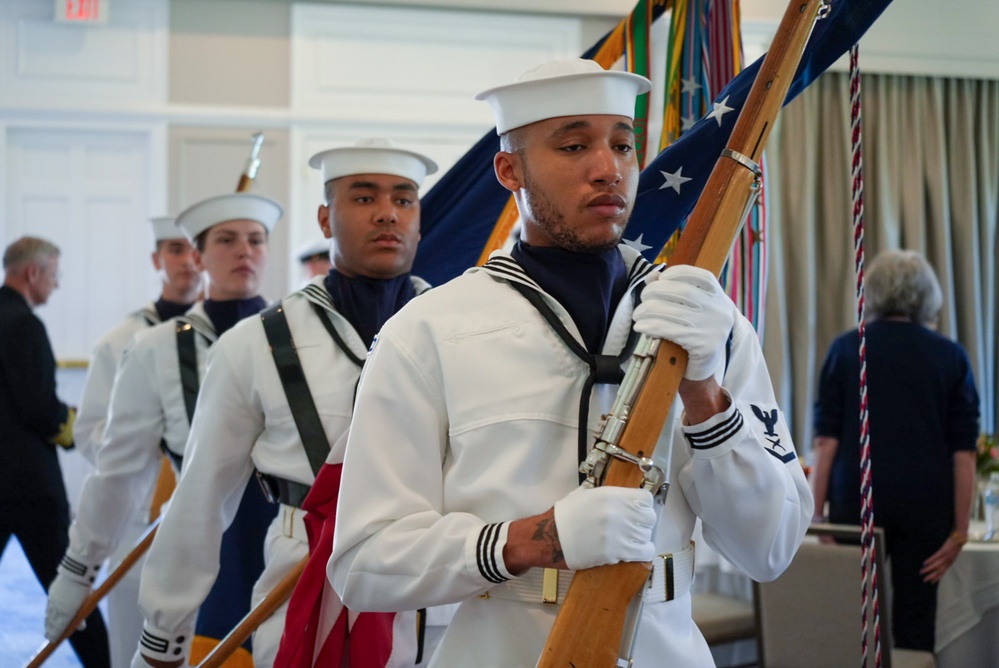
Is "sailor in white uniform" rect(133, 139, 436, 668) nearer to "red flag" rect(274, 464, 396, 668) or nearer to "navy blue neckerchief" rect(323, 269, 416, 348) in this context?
"navy blue neckerchief" rect(323, 269, 416, 348)

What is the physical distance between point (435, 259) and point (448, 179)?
207mm

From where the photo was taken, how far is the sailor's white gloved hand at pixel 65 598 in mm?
2824

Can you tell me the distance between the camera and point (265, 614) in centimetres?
215

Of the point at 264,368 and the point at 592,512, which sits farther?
the point at 264,368

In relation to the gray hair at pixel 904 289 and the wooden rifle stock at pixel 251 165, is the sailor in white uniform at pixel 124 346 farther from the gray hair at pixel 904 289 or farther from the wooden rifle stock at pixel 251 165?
the gray hair at pixel 904 289

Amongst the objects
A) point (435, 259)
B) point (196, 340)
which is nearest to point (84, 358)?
point (196, 340)

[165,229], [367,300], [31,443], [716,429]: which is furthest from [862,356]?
[165,229]

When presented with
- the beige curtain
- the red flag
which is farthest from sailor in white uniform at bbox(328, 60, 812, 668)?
the beige curtain

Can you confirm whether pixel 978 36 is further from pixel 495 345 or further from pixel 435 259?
pixel 495 345

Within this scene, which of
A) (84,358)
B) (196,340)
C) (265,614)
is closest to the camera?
(265,614)

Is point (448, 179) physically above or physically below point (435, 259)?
above

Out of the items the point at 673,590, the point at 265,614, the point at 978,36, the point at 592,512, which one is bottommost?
the point at 265,614

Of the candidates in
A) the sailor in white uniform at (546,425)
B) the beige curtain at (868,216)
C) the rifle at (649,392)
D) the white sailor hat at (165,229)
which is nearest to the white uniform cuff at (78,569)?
the sailor in white uniform at (546,425)

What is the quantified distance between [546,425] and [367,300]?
1.01 meters
